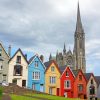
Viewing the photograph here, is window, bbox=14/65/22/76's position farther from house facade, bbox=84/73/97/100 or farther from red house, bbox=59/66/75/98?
house facade, bbox=84/73/97/100

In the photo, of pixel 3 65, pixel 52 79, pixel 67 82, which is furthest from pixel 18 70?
pixel 67 82

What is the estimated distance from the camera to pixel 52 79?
85125 millimetres

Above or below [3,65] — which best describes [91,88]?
below

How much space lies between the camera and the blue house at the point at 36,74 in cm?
8050

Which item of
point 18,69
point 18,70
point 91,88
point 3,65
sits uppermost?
point 3,65

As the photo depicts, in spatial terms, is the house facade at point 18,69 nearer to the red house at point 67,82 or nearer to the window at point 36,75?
the window at point 36,75

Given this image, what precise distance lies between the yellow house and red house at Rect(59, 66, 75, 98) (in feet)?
4.91

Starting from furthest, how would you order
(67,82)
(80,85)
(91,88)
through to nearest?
(91,88) → (80,85) → (67,82)

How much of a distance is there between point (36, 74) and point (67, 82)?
11.5 m

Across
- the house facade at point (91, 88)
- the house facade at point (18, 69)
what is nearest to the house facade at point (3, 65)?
the house facade at point (18, 69)

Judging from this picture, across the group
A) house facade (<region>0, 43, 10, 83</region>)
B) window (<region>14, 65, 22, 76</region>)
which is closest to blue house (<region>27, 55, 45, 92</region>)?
window (<region>14, 65, 22, 76</region>)

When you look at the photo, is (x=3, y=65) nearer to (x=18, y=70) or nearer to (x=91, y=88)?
(x=18, y=70)

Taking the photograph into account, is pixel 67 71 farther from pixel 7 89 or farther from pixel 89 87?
pixel 7 89

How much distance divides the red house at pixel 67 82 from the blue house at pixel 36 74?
6.84 metres
